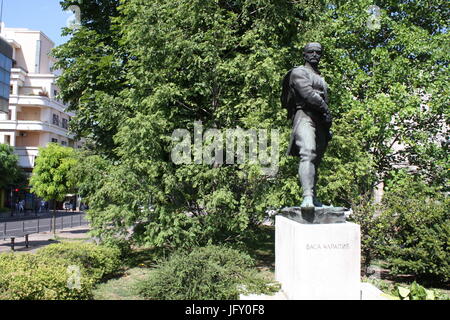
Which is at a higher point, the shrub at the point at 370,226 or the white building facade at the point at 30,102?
the white building facade at the point at 30,102

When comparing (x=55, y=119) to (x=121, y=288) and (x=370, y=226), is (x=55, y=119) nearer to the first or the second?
(x=121, y=288)

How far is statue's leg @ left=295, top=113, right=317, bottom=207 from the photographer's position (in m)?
6.58

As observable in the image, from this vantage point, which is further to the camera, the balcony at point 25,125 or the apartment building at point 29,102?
the apartment building at point 29,102

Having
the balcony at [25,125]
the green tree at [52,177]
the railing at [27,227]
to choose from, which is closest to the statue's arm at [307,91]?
the green tree at [52,177]

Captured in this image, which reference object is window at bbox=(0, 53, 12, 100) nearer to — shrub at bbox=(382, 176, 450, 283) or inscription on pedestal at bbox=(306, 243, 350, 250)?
shrub at bbox=(382, 176, 450, 283)

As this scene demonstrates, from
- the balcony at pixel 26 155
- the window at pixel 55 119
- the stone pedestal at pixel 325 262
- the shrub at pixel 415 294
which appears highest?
the window at pixel 55 119

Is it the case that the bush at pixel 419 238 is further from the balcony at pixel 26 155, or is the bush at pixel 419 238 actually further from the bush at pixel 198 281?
the balcony at pixel 26 155

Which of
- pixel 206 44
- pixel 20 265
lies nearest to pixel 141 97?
pixel 206 44

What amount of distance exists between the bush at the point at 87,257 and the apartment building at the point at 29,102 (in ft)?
122

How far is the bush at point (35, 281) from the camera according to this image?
21.8 ft

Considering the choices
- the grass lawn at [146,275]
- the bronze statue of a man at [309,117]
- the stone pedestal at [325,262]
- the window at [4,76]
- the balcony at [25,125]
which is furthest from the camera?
the balcony at [25,125]

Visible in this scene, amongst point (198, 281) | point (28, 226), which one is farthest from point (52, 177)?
point (198, 281)

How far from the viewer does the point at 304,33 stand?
12969 mm
